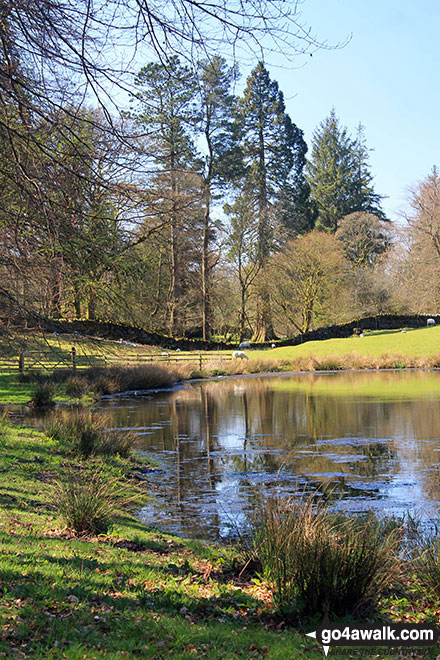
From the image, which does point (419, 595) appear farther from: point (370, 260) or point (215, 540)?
point (370, 260)

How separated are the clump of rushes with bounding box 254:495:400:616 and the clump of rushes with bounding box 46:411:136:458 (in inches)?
278

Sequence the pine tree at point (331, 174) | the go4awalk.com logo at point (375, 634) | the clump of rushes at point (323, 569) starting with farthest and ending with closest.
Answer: the pine tree at point (331, 174)
the clump of rushes at point (323, 569)
the go4awalk.com logo at point (375, 634)

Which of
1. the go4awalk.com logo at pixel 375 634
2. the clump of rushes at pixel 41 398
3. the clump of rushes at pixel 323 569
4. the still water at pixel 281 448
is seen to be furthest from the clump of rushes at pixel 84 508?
the clump of rushes at pixel 41 398

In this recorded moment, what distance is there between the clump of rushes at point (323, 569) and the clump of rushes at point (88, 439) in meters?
7.05

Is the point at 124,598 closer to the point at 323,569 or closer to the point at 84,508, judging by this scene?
the point at 323,569

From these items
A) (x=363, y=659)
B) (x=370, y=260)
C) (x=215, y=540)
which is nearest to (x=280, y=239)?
(x=370, y=260)

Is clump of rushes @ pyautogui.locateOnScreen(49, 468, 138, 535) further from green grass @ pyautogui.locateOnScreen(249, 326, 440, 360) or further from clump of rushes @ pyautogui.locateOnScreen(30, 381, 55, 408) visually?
green grass @ pyautogui.locateOnScreen(249, 326, 440, 360)

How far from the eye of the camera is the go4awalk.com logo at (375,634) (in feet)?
14.5

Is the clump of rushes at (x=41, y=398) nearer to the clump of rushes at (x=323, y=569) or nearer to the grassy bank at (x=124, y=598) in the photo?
the grassy bank at (x=124, y=598)

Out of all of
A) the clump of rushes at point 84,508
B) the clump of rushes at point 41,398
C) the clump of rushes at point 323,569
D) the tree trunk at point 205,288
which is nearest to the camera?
the clump of rushes at point 323,569

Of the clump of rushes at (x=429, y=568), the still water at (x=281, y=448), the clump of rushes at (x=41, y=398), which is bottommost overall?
the still water at (x=281, y=448)

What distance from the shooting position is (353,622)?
486cm

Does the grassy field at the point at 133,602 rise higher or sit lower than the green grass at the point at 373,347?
lower

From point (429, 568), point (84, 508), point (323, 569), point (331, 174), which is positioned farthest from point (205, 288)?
point (323, 569)
